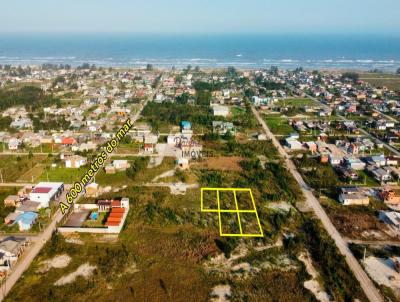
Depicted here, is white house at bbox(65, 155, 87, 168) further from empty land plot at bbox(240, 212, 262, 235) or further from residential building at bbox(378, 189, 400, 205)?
residential building at bbox(378, 189, 400, 205)

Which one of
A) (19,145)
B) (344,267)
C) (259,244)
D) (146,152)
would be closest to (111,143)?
(146,152)

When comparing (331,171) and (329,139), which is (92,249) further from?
(329,139)

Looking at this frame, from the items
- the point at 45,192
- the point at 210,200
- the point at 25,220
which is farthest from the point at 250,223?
the point at 45,192

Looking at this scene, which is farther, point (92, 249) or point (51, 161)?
point (51, 161)

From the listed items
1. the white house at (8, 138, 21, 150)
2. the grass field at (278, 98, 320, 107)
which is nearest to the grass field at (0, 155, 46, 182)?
the white house at (8, 138, 21, 150)

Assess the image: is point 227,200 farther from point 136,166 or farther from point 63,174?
point 63,174

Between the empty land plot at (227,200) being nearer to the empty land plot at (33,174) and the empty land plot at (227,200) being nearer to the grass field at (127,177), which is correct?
the grass field at (127,177)
